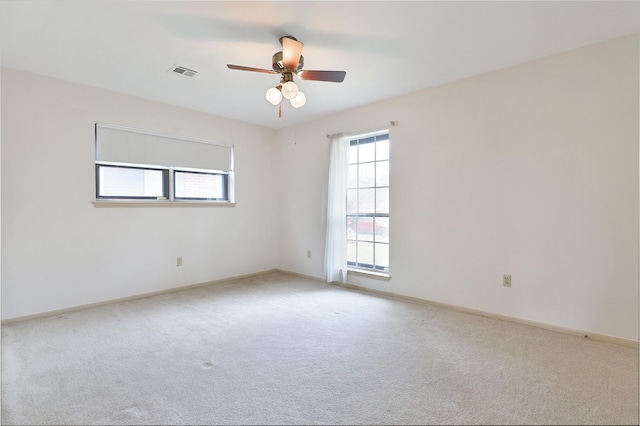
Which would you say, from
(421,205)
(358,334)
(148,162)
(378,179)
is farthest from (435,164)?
(148,162)

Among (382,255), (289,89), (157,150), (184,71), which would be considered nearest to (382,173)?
(382,255)

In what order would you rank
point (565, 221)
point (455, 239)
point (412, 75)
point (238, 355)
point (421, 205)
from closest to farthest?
point (238, 355), point (565, 221), point (412, 75), point (455, 239), point (421, 205)

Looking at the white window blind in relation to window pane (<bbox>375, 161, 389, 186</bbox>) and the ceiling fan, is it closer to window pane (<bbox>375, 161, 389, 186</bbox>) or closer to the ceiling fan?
the ceiling fan

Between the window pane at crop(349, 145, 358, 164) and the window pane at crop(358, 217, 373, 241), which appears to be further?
the window pane at crop(349, 145, 358, 164)

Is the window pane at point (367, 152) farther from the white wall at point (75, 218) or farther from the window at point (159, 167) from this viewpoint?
the white wall at point (75, 218)

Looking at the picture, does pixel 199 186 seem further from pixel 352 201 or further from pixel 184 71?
pixel 352 201

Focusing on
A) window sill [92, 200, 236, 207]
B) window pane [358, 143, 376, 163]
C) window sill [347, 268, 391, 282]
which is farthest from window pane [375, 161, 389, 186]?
window sill [92, 200, 236, 207]

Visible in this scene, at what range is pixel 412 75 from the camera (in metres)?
3.18

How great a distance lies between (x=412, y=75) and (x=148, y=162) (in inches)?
132

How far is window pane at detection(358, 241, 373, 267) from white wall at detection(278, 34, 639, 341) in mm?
350

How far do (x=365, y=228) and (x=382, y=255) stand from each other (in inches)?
17.7

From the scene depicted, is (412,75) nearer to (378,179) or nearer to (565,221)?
(378,179)

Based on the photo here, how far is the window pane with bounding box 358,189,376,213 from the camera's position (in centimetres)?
420

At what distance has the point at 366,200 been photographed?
4.28 metres
